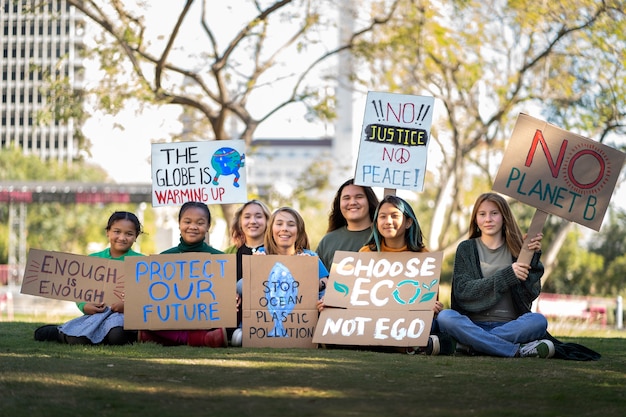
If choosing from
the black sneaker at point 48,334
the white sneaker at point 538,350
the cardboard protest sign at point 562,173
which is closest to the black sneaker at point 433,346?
the white sneaker at point 538,350

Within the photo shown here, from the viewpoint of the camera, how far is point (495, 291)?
7.92 meters

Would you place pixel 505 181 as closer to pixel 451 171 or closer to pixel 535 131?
pixel 535 131

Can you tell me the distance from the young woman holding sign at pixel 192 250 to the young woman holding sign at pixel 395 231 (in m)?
0.81

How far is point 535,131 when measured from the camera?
823 centimetres

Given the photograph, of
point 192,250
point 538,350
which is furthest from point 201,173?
point 538,350

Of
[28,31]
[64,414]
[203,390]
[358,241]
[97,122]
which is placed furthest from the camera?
[28,31]

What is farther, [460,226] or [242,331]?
[460,226]

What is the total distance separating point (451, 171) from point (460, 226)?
3.59 meters

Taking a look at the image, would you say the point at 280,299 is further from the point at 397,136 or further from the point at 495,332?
the point at 397,136

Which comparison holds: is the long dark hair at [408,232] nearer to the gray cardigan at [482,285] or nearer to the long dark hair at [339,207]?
the gray cardigan at [482,285]

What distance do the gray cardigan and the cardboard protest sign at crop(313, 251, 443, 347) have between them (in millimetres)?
168

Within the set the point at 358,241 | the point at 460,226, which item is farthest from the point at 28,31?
the point at 358,241

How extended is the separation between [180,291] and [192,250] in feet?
1.67

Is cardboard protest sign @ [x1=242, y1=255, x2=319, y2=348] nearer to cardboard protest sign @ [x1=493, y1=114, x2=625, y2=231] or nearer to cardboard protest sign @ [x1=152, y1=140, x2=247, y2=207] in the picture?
cardboard protest sign @ [x1=493, y1=114, x2=625, y2=231]
